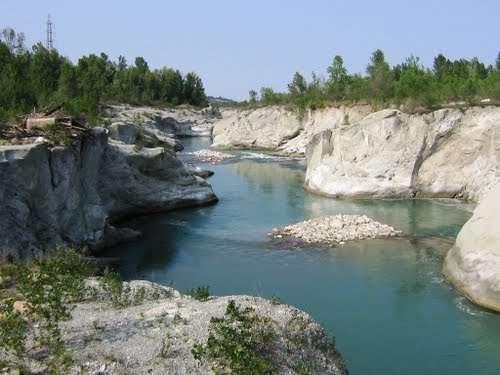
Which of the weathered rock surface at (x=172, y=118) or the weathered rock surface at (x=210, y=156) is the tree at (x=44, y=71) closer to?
the weathered rock surface at (x=172, y=118)

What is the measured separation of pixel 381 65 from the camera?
70.8 m

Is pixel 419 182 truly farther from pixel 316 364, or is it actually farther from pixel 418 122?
pixel 316 364

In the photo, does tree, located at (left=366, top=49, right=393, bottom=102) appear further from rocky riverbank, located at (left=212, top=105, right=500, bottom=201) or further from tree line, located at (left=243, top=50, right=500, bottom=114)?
rocky riverbank, located at (left=212, top=105, right=500, bottom=201)

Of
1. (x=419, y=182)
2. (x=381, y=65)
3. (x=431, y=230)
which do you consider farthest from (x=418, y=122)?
(x=381, y=65)

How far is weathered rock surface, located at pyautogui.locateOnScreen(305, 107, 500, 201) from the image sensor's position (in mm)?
39688

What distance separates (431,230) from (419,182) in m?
10.4

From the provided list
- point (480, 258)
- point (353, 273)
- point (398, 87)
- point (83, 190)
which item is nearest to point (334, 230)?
point (353, 273)

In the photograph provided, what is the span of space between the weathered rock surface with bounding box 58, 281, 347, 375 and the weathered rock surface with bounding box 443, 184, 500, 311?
9563 millimetres

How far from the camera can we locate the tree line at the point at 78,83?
160ft

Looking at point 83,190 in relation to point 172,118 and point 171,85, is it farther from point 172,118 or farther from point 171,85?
point 171,85

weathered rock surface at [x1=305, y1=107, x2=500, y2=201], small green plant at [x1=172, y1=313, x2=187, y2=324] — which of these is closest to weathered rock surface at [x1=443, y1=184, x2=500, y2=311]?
small green plant at [x1=172, y1=313, x2=187, y2=324]

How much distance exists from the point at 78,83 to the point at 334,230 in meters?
59.3

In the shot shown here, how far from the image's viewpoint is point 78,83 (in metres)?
79.9

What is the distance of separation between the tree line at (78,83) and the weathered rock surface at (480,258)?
2164 cm
